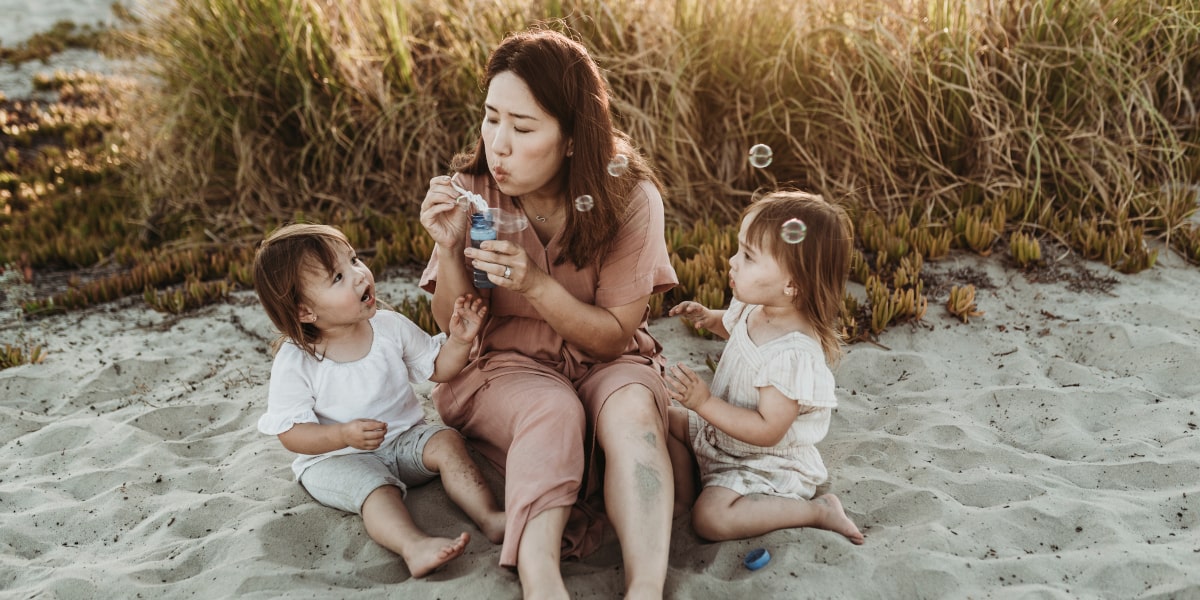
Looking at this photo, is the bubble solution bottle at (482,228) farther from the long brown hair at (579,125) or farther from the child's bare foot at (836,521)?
the child's bare foot at (836,521)

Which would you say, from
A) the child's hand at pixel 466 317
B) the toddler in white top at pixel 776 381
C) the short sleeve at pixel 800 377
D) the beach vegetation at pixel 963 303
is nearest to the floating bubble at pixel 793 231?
the toddler in white top at pixel 776 381

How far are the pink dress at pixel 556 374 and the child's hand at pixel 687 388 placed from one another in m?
0.25

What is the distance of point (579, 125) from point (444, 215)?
53 cm

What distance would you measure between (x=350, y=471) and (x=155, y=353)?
2212 mm

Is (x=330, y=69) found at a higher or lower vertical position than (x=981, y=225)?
higher

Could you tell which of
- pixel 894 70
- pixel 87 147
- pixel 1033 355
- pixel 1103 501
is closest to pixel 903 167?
pixel 894 70

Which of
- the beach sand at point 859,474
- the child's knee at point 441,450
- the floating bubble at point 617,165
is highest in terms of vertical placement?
the floating bubble at point 617,165

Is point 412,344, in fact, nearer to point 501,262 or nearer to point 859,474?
point 501,262

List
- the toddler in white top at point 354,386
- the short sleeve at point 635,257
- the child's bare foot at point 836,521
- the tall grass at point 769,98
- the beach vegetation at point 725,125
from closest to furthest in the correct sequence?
the child's bare foot at point 836,521
the toddler in white top at point 354,386
the short sleeve at point 635,257
the beach vegetation at point 725,125
the tall grass at point 769,98

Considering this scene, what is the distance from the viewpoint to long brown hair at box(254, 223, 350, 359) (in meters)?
2.87

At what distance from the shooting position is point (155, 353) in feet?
15.1

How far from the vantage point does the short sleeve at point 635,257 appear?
9.84 feet

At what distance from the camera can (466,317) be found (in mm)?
2967

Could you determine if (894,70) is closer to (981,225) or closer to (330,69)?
(981,225)
